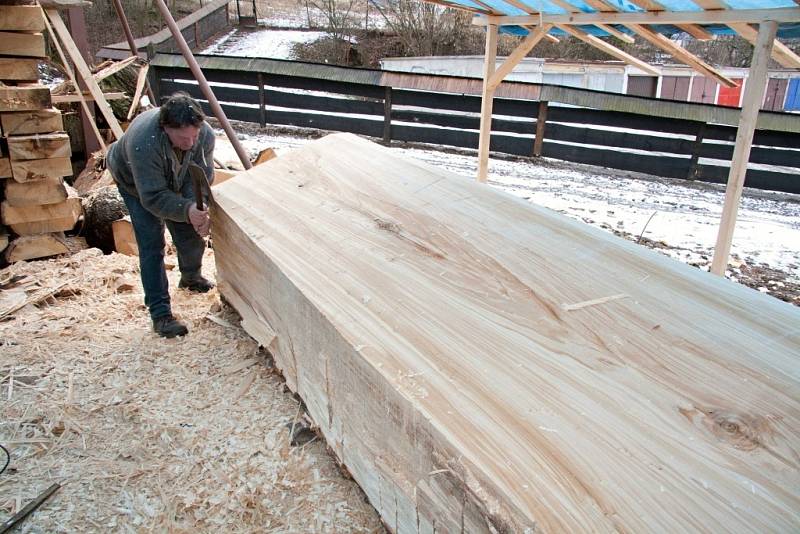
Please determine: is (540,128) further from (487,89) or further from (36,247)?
(36,247)

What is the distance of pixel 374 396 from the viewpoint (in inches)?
53.9

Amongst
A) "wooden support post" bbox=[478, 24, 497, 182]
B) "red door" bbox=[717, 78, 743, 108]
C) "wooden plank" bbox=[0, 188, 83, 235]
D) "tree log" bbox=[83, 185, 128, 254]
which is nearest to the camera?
"wooden plank" bbox=[0, 188, 83, 235]

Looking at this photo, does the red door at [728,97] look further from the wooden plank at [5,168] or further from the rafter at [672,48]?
the wooden plank at [5,168]

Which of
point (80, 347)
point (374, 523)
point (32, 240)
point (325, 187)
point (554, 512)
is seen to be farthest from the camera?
point (32, 240)

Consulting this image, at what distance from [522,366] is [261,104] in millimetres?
10307

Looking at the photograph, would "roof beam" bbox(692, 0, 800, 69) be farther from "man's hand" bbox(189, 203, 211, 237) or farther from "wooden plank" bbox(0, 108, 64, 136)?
"wooden plank" bbox(0, 108, 64, 136)

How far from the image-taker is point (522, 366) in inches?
49.7

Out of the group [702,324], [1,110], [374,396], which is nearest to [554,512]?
[374,396]

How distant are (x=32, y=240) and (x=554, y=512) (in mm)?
3887

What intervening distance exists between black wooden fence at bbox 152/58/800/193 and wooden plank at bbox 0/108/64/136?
702cm

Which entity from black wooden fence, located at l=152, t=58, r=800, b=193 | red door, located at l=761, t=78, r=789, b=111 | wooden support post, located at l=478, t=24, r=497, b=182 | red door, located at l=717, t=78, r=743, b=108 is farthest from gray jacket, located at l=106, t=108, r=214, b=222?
red door, located at l=761, t=78, r=789, b=111

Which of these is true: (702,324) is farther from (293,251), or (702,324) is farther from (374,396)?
(293,251)

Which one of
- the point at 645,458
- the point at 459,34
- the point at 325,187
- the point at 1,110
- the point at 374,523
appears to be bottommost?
the point at 374,523

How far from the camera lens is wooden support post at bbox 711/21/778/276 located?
10.9ft
